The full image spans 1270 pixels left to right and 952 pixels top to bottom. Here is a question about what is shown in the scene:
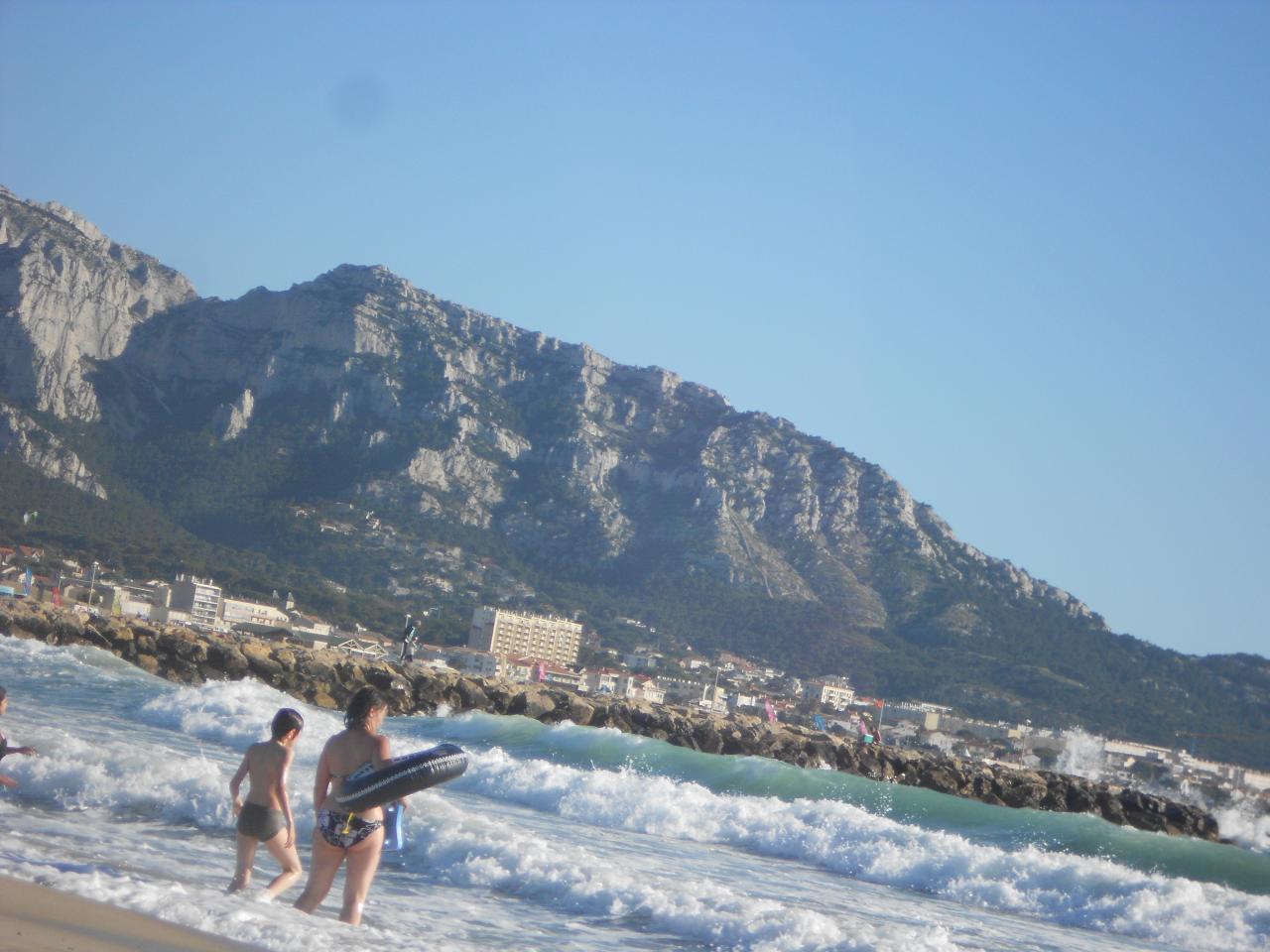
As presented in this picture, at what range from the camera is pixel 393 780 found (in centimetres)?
698

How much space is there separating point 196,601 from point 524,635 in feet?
74.1

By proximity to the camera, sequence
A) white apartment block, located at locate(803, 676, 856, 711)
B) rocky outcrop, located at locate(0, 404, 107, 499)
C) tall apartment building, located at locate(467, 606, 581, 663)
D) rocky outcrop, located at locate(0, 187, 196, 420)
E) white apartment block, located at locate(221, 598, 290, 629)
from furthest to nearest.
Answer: rocky outcrop, located at locate(0, 187, 196, 420) → white apartment block, located at locate(803, 676, 856, 711) → tall apartment building, located at locate(467, 606, 581, 663) → rocky outcrop, located at locate(0, 404, 107, 499) → white apartment block, located at locate(221, 598, 290, 629)

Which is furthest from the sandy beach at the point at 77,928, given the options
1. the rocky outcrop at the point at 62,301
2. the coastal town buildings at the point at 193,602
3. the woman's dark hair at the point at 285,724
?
the rocky outcrop at the point at 62,301

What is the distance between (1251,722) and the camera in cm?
9100

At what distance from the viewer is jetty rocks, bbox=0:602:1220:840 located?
3916 centimetres

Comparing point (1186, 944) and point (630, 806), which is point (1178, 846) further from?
point (630, 806)

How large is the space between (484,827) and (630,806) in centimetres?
698

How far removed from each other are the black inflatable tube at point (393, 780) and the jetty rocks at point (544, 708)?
32.2 meters

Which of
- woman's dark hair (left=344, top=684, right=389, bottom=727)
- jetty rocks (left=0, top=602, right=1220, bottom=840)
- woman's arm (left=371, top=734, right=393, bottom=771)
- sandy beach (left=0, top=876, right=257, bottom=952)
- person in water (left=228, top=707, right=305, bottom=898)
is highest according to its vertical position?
woman's dark hair (left=344, top=684, right=389, bottom=727)

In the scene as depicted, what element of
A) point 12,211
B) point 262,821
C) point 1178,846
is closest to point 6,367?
point 12,211

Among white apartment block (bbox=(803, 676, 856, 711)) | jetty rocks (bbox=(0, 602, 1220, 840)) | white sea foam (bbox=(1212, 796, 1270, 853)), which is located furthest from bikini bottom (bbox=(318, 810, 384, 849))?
white apartment block (bbox=(803, 676, 856, 711))

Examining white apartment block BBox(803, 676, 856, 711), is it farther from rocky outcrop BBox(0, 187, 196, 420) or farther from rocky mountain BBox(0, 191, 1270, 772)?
rocky outcrop BBox(0, 187, 196, 420)

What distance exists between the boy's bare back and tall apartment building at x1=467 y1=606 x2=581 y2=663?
2895 inches

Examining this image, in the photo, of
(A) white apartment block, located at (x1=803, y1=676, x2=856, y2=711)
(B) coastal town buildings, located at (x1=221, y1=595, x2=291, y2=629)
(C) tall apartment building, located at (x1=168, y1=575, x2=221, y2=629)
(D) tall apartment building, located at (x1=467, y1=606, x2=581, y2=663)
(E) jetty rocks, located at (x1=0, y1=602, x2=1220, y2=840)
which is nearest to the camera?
(E) jetty rocks, located at (x1=0, y1=602, x2=1220, y2=840)
